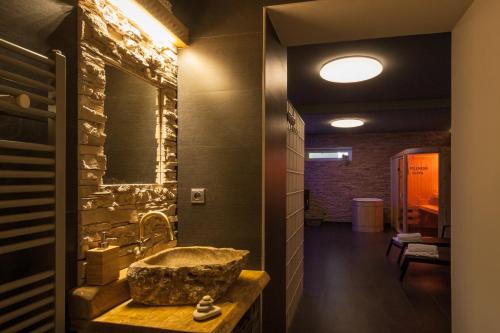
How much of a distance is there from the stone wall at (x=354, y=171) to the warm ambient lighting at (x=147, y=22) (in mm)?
7371

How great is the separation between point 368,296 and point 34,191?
351 centimetres

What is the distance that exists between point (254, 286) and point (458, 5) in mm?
1902

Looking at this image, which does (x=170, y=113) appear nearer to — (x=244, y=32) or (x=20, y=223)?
(x=244, y=32)

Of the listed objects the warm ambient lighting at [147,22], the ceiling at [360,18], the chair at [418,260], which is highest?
the ceiling at [360,18]

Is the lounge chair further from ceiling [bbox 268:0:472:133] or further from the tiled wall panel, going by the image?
ceiling [bbox 268:0:472:133]

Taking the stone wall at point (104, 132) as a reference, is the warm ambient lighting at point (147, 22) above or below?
above

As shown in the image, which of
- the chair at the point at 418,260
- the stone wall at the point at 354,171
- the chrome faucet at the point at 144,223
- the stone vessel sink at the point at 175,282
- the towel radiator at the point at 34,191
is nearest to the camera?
the towel radiator at the point at 34,191

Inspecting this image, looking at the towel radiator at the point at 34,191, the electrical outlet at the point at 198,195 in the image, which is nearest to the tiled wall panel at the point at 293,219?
the electrical outlet at the point at 198,195

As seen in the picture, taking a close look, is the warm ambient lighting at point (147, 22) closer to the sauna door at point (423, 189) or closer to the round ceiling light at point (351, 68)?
the round ceiling light at point (351, 68)

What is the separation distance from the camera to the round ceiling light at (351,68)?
3340 mm

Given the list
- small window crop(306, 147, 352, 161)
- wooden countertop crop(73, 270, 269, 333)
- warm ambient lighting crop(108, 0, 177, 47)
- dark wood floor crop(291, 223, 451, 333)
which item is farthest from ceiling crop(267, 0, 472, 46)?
small window crop(306, 147, 352, 161)

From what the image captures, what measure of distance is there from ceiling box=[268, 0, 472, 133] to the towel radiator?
1316mm

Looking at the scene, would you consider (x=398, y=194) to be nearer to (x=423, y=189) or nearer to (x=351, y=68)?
(x=423, y=189)

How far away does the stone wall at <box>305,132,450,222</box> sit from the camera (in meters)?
8.71
